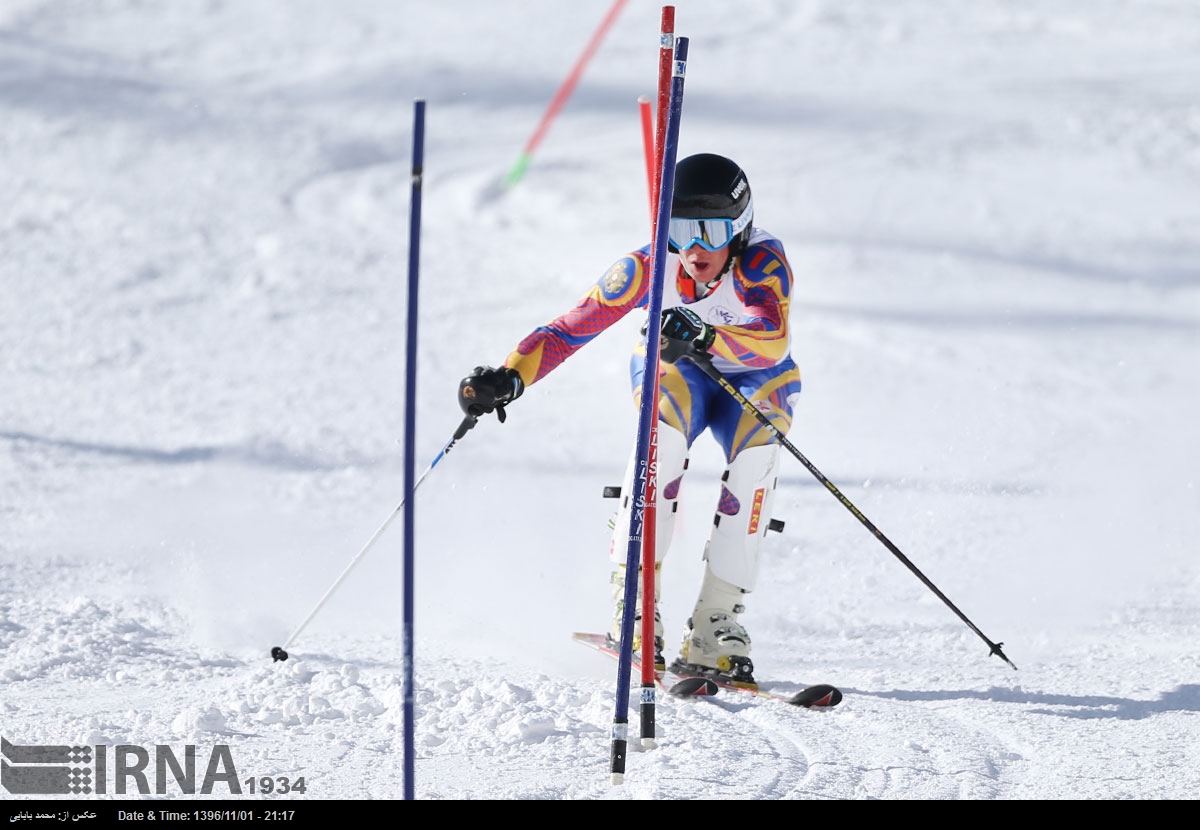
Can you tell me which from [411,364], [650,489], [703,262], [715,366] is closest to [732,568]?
[715,366]

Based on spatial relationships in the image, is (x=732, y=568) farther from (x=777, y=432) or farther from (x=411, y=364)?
(x=411, y=364)

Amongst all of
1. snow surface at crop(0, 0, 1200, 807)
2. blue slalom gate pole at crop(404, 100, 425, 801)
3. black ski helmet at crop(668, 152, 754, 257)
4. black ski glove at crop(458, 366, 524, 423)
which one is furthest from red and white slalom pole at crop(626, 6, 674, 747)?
blue slalom gate pole at crop(404, 100, 425, 801)

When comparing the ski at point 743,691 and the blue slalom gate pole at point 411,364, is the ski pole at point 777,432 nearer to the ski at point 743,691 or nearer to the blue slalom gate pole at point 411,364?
the ski at point 743,691

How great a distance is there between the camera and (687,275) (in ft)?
15.9

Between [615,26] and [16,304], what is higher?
[615,26]

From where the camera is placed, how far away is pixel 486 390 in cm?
441

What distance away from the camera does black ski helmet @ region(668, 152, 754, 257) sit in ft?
15.1

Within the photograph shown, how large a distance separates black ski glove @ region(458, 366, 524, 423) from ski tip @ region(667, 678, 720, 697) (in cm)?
111

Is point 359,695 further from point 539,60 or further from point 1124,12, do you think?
point 1124,12

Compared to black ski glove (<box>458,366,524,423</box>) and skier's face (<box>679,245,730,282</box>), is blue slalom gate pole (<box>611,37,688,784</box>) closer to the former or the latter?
black ski glove (<box>458,366,524,423</box>)

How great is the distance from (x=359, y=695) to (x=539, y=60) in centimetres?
1544

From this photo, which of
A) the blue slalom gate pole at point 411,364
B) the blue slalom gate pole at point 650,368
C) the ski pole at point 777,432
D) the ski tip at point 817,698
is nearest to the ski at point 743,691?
the ski tip at point 817,698

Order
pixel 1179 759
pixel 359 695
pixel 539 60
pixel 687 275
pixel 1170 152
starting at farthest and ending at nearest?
1. pixel 539 60
2. pixel 1170 152
3. pixel 687 275
4. pixel 359 695
5. pixel 1179 759

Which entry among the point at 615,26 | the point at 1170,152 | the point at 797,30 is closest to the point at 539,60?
the point at 615,26
